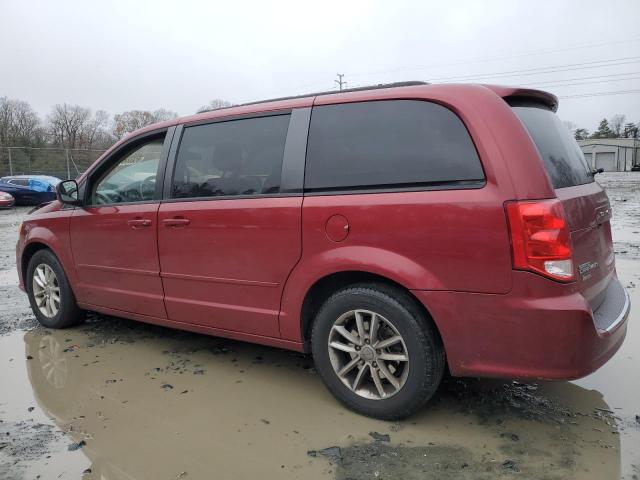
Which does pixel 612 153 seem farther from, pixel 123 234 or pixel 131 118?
pixel 123 234

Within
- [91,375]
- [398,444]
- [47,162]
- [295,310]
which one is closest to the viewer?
[398,444]

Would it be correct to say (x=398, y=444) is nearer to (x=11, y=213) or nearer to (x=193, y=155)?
(x=193, y=155)

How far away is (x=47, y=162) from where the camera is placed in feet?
93.4

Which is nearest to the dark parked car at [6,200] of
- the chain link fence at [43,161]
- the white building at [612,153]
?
the chain link fence at [43,161]

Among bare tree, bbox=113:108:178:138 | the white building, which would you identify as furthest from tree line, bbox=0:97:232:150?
the white building

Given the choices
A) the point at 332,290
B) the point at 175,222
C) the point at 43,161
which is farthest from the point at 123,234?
the point at 43,161

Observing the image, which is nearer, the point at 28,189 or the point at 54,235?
the point at 54,235

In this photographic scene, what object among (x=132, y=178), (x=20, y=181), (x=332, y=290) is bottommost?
(x=332, y=290)

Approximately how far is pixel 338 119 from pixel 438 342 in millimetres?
1398

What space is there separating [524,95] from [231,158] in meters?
1.86

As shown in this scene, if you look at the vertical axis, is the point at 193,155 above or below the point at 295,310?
above

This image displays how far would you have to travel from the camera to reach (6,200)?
1844 cm

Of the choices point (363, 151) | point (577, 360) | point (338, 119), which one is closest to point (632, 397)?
point (577, 360)

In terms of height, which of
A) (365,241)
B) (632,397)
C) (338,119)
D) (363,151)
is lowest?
(632,397)
